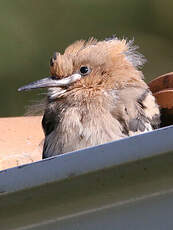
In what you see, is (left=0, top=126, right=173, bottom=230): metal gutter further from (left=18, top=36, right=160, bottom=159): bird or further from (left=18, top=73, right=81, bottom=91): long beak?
(left=18, top=73, right=81, bottom=91): long beak

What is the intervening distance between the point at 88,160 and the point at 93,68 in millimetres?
1410

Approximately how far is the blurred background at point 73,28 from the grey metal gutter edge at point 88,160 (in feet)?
6.91

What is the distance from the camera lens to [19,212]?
6.72 ft

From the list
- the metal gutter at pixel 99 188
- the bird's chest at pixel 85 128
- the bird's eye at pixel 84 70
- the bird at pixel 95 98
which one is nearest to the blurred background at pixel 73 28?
the bird at pixel 95 98

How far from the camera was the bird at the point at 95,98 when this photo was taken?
2.90m

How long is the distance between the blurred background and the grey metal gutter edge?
211 cm

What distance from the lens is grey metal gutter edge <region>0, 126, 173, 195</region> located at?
6.06 ft

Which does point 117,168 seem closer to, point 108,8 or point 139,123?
point 139,123

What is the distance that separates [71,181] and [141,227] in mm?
204

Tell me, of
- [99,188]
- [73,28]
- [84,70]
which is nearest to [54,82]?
[84,70]

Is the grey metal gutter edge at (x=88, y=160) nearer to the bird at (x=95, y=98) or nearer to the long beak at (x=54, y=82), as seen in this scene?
the bird at (x=95, y=98)

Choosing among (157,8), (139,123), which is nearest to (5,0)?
(157,8)

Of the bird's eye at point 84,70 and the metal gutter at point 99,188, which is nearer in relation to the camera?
the metal gutter at point 99,188

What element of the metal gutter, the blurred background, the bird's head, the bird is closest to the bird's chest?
the bird
